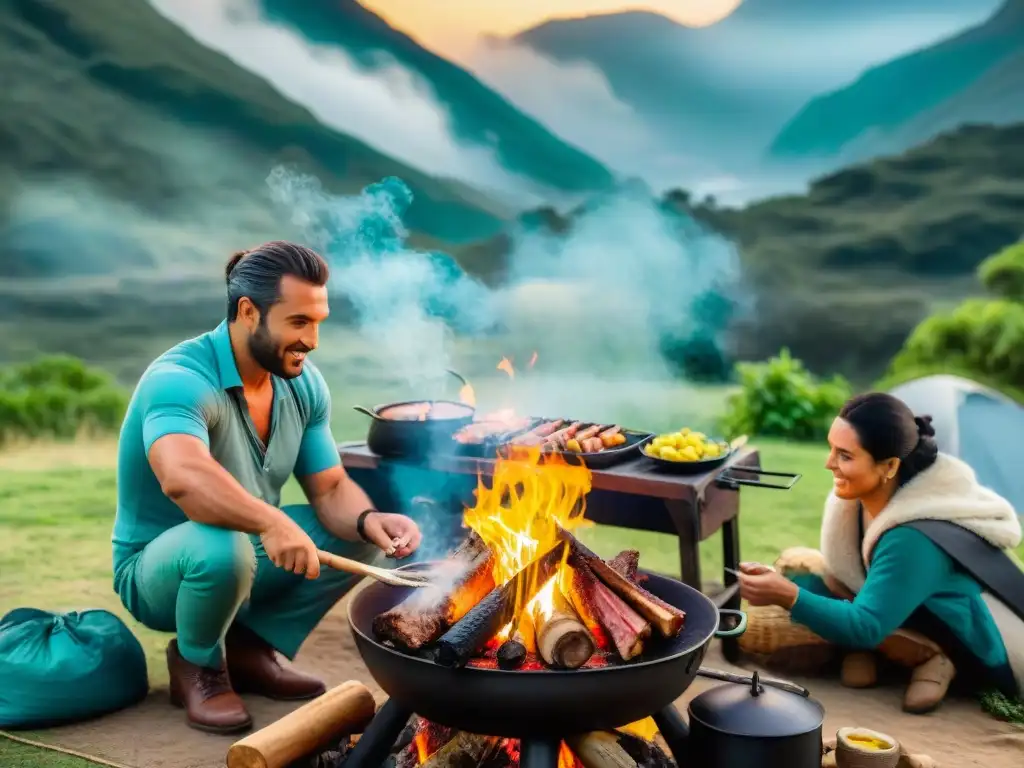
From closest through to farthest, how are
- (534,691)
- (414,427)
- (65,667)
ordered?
(534,691), (65,667), (414,427)

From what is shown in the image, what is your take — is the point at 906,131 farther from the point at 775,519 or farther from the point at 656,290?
the point at 775,519

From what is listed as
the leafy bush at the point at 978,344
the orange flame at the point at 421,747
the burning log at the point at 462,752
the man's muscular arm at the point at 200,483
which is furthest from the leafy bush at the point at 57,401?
the leafy bush at the point at 978,344

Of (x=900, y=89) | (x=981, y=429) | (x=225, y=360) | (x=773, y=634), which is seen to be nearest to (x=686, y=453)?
(x=773, y=634)

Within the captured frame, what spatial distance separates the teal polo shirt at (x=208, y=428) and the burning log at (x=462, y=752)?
1.15 m

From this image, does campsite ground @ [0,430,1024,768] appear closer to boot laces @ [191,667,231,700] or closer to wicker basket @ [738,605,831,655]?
boot laces @ [191,667,231,700]

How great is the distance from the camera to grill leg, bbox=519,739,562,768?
2277mm

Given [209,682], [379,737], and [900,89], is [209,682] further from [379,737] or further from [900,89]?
[900,89]

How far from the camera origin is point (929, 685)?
3.38 metres

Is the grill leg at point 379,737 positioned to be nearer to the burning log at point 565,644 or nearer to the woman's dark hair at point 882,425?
the burning log at point 565,644

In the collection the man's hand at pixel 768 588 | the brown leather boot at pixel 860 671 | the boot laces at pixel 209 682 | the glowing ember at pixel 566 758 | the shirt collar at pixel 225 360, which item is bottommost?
the brown leather boot at pixel 860 671

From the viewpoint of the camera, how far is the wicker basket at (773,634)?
370 centimetres

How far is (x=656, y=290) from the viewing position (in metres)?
12.5

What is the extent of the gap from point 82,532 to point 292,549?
360 cm

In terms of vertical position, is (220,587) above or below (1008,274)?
below
